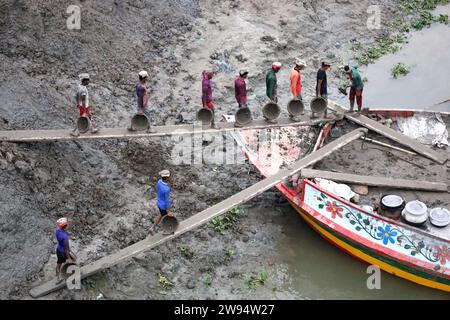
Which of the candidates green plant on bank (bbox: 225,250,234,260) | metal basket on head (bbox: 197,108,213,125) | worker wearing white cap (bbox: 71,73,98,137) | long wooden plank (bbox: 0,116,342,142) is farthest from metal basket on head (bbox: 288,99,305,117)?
worker wearing white cap (bbox: 71,73,98,137)

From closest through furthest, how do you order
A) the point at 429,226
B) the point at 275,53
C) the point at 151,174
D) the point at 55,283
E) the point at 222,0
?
1. the point at 55,283
2. the point at 429,226
3. the point at 151,174
4. the point at 275,53
5. the point at 222,0

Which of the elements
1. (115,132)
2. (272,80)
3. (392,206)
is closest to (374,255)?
(392,206)

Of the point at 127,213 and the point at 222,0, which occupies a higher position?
the point at 222,0

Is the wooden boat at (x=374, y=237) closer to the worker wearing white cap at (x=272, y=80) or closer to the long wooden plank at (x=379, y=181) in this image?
the long wooden plank at (x=379, y=181)

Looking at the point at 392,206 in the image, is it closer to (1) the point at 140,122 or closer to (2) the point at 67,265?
(1) the point at 140,122

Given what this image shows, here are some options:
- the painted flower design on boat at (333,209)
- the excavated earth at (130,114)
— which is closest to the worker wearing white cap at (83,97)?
the excavated earth at (130,114)

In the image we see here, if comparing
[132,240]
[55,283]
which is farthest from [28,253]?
[132,240]

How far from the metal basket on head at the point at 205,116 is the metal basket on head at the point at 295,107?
55.9 inches

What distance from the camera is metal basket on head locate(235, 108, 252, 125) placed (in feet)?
41.7

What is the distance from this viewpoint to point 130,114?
48.2ft

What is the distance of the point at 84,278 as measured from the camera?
10.9 meters

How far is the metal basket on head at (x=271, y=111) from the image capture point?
12.8m

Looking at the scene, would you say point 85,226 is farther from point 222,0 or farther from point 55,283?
point 222,0

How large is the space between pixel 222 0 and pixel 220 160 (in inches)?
224
